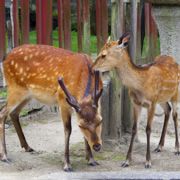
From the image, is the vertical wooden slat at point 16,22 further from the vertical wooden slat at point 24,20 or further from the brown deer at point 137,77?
the brown deer at point 137,77

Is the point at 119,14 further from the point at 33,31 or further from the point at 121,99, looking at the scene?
the point at 33,31

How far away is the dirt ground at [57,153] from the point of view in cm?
520

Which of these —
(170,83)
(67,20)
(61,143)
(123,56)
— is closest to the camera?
(123,56)

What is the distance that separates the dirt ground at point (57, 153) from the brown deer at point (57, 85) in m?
0.18

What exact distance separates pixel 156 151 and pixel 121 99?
0.91 metres

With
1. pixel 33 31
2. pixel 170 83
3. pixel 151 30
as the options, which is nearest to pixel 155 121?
pixel 170 83

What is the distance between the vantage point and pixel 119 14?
617 centimetres

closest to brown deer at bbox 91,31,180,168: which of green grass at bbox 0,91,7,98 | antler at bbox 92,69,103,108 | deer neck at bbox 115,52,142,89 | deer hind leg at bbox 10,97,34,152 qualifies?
deer neck at bbox 115,52,142,89

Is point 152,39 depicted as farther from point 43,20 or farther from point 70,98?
point 70,98

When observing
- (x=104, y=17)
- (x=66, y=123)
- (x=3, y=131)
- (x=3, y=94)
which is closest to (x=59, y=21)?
(x=104, y=17)

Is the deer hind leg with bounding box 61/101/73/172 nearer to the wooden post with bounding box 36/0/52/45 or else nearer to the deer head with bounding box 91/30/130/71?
the deer head with bounding box 91/30/130/71

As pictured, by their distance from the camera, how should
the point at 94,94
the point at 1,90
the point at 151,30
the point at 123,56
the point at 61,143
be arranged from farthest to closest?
the point at 151,30 → the point at 1,90 → the point at 61,143 → the point at 123,56 → the point at 94,94

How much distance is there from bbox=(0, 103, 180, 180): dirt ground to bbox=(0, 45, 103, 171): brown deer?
0.60 feet

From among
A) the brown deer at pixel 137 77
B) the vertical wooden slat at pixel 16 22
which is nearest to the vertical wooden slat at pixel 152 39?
the vertical wooden slat at pixel 16 22
